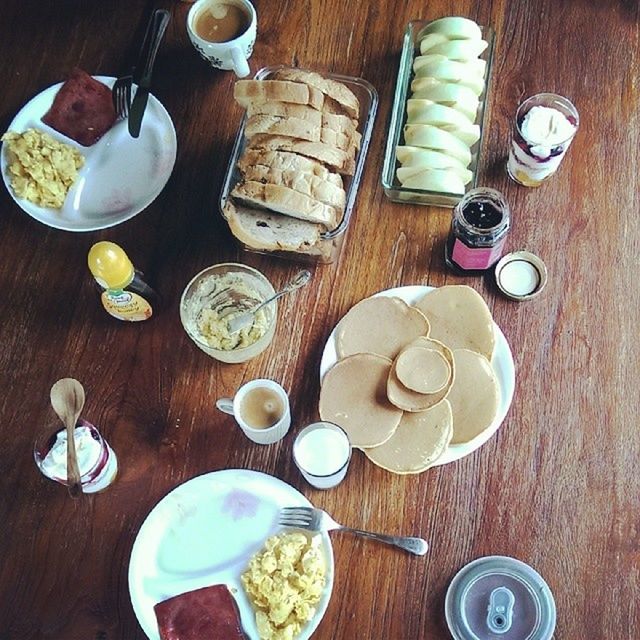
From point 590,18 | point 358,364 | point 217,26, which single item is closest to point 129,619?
point 358,364

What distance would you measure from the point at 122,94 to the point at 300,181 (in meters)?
0.43

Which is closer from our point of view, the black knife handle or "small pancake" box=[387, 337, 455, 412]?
"small pancake" box=[387, 337, 455, 412]

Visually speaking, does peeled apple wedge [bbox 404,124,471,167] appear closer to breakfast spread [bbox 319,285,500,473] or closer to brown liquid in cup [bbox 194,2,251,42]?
breakfast spread [bbox 319,285,500,473]

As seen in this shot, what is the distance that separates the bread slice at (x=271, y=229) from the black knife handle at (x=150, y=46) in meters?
0.31

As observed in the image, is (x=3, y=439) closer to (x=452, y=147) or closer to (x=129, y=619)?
(x=129, y=619)

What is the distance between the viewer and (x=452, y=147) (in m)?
1.46

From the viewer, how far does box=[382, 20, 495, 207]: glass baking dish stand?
148 cm

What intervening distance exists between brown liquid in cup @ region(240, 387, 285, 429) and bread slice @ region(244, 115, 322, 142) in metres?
0.43

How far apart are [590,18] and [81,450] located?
1254 millimetres

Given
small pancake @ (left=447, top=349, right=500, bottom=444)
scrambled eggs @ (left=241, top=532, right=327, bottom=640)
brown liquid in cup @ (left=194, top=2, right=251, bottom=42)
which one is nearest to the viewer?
scrambled eggs @ (left=241, top=532, right=327, bottom=640)

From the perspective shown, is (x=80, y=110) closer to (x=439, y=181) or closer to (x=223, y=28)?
(x=223, y=28)

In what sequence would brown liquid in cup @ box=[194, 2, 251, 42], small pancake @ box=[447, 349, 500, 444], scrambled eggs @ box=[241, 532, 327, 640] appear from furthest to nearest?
brown liquid in cup @ box=[194, 2, 251, 42], small pancake @ box=[447, 349, 500, 444], scrambled eggs @ box=[241, 532, 327, 640]

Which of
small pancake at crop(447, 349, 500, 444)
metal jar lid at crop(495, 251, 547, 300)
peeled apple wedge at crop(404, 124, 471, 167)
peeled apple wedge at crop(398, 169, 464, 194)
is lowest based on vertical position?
small pancake at crop(447, 349, 500, 444)

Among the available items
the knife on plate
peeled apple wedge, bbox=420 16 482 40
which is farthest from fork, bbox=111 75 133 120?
peeled apple wedge, bbox=420 16 482 40
